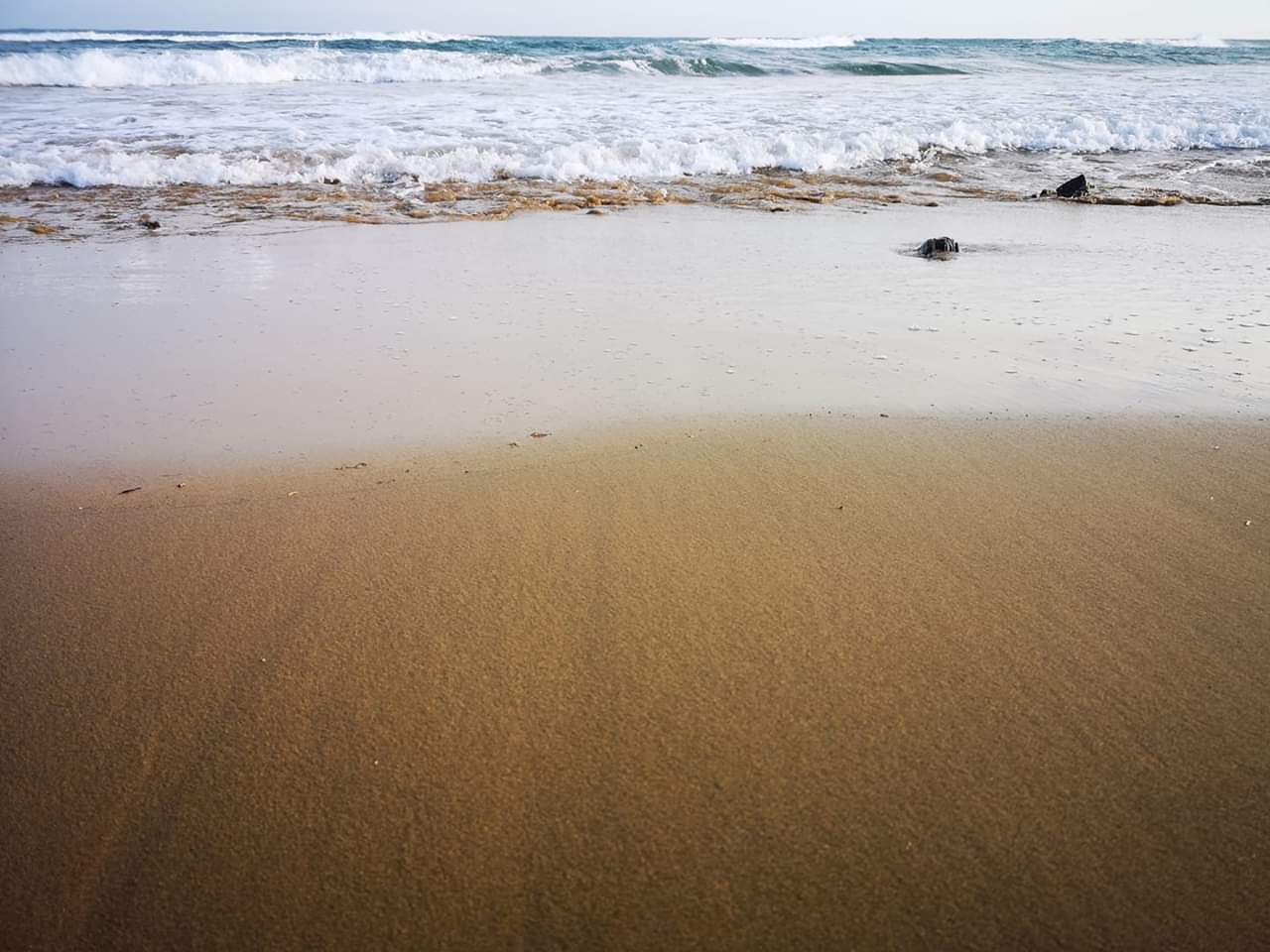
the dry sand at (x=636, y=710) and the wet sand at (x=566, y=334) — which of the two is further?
the wet sand at (x=566, y=334)

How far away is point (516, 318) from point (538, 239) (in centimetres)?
196

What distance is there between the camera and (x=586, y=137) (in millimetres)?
10430

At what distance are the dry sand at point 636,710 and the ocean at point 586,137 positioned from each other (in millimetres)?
5266

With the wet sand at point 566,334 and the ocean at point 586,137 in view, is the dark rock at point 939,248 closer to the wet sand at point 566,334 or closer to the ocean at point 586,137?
the wet sand at point 566,334

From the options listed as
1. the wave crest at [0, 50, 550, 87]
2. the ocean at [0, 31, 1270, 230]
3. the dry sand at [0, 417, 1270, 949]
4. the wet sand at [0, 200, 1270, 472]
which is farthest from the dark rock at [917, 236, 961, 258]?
the wave crest at [0, 50, 550, 87]

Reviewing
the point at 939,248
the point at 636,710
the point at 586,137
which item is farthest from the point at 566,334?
the point at 586,137

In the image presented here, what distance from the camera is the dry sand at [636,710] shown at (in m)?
1.32

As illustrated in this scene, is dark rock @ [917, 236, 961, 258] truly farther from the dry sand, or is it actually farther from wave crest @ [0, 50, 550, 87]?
wave crest @ [0, 50, 550, 87]

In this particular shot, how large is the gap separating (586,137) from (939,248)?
6.02 meters

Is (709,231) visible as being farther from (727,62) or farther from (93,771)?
(727,62)

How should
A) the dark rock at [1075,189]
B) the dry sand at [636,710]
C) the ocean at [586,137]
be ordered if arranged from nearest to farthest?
the dry sand at [636,710]
the dark rock at [1075,189]
the ocean at [586,137]

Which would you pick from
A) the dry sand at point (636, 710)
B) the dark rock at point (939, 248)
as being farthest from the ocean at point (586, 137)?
the dry sand at point (636, 710)

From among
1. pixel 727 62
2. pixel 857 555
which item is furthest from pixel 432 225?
pixel 727 62

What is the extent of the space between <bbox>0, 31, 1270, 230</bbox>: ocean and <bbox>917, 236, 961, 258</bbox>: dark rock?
221 cm
